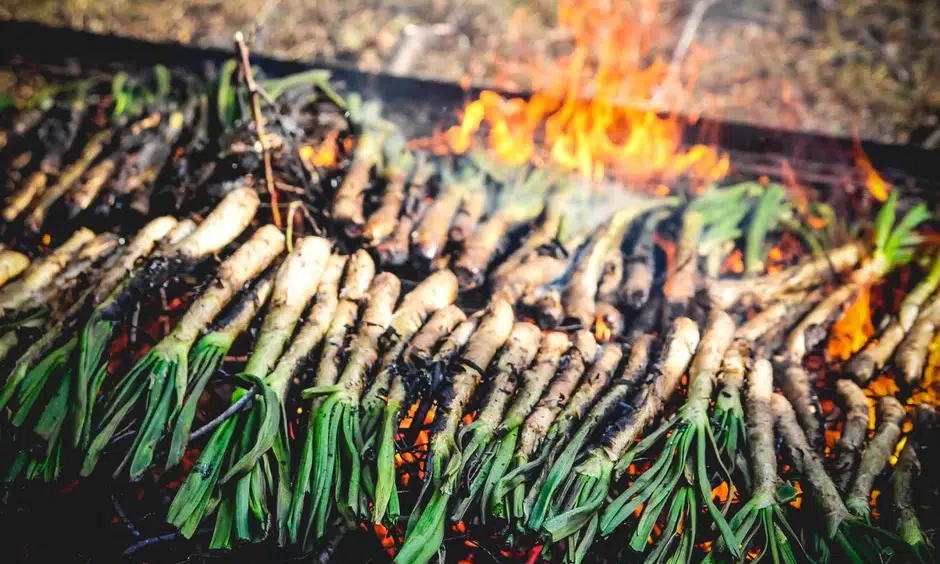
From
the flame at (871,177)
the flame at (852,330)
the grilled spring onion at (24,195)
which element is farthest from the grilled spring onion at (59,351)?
the flame at (871,177)

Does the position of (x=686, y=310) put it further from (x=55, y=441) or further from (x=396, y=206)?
(x=55, y=441)

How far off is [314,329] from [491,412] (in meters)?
0.84

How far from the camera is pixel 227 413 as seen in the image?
7.32ft

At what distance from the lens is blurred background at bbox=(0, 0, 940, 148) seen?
18.5 feet

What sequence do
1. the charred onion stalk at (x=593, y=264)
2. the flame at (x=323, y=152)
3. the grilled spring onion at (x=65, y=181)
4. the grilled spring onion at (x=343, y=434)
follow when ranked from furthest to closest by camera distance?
1. the flame at (x=323, y=152)
2. the grilled spring onion at (x=65, y=181)
3. the charred onion stalk at (x=593, y=264)
4. the grilled spring onion at (x=343, y=434)

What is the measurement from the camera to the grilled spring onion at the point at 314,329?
2.06 m

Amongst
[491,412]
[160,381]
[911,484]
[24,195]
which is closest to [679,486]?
[491,412]

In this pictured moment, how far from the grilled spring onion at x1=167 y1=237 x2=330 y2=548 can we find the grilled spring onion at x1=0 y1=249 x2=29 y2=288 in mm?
1234

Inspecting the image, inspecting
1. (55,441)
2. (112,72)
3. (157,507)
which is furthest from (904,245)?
(112,72)

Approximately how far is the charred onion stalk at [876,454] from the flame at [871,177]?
2.27 meters

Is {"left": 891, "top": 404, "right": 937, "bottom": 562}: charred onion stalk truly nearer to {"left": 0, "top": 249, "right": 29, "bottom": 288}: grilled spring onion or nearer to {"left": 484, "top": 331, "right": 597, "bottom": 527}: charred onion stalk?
{"left": 484, "top": 331, "right": 597, "bottom": 527}: charred onion stalk

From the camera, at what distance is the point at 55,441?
2.18 m

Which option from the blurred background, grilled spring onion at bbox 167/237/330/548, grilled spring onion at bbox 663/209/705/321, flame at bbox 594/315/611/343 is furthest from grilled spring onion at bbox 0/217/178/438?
Answer: the blurred background

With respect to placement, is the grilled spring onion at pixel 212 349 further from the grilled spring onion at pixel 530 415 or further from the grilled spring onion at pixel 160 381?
the grilled spring onion at pixel 530 415
